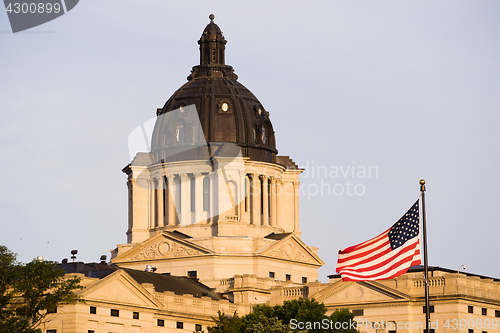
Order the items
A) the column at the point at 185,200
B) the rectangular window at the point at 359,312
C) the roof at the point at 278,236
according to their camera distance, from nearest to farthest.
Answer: the rectangular window at the point at 359,312, the roof at the point at 278,236, the column at the point at 185,200

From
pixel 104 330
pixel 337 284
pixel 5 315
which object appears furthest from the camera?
pixel 337 284

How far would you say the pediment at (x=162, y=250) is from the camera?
5103 inches

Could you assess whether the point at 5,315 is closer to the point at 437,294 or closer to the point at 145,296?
the point at 145,296

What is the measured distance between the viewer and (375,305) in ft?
368

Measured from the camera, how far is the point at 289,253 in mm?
133625

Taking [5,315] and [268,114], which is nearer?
[5,315]

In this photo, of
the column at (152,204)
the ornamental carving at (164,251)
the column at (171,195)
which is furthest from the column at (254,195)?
the column at (152,204)

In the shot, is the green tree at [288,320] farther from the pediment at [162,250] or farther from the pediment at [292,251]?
the pediment at [292,251]

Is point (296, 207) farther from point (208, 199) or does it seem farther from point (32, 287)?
point (32, 287)

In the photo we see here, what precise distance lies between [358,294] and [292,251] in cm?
2106

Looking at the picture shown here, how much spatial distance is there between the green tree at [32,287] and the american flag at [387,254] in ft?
97.2

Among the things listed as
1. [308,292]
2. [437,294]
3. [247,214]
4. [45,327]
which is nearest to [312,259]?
[247,214]

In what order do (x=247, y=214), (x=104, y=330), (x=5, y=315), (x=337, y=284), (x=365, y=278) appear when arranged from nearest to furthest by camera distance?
1. (x=365, y=278)
2. (x=5, y=315)
3. (x=104, y=330)
4. (x=337, y=284)
5. (x=247, y=214)

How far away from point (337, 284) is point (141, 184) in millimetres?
32666
